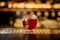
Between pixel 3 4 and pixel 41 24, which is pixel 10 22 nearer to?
pixel 3 4

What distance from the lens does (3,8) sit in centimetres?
219

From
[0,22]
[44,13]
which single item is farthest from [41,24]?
[0,22]

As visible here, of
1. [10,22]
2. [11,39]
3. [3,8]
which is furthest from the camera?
[10,22]

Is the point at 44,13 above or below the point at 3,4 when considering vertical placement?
below

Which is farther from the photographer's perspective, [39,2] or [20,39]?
[39,2]

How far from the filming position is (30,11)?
229cm

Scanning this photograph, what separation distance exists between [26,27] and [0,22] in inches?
57.7

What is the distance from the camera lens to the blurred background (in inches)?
85.3

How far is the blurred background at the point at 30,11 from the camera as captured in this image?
7.11 feet

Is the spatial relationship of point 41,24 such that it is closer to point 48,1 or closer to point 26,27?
point 48,1

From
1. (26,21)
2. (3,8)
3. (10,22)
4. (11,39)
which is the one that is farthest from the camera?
(10,22)

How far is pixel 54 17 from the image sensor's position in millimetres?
2383

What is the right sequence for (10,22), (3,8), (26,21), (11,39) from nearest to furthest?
1. (11,39)
2. (26,21)
3. (3,8)
4. (10,22)

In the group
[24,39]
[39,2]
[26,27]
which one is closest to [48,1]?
[39,2]
